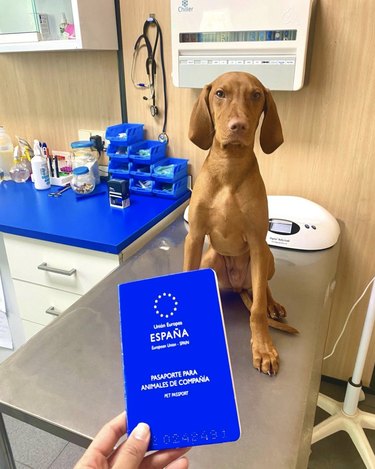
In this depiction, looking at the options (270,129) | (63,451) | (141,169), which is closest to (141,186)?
(141,169)

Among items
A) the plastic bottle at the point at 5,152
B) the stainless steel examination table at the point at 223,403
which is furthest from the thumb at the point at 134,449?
the plastic bottle at the point at 5,152

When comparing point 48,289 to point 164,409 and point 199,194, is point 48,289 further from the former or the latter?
point 164,409

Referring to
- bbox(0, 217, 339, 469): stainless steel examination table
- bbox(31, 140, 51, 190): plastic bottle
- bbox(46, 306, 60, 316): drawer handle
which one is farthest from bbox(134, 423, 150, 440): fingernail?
bbox(31, 140, 51, 190): plastic bottle

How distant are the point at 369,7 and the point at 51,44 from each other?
103cm

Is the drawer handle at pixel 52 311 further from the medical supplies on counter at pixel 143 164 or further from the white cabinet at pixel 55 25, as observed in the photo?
the white cabinet at pixel 55 25

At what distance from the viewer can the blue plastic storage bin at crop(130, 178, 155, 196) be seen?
4.92 ft

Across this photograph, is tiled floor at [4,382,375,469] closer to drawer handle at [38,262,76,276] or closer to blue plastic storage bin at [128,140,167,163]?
drawer handle at [38,262,76,276]

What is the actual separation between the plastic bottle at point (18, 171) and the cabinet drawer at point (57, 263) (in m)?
0.49

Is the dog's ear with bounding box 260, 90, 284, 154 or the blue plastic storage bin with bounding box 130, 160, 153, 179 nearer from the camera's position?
the dog's ear with bounding box 260, 90, 284, 154

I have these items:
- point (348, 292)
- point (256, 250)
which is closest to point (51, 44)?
point (256, 250)

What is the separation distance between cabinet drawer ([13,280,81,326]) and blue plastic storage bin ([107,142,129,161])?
545 millimetres

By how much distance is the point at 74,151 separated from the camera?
5.56 ft

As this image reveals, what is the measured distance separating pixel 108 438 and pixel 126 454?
70mm

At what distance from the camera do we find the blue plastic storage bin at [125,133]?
1.46 meters
